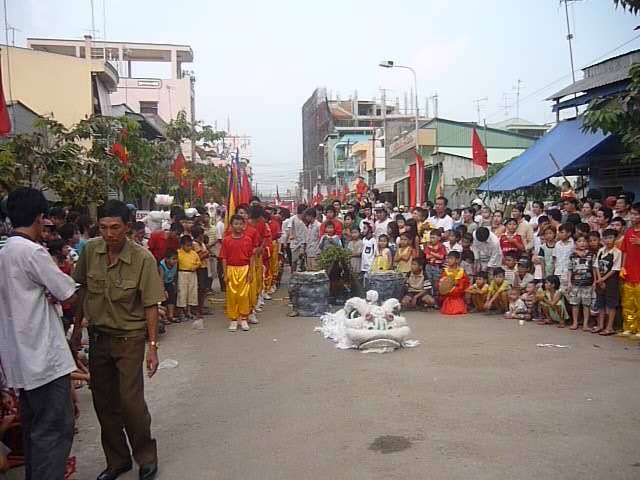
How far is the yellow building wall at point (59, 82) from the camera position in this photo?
20469 mm

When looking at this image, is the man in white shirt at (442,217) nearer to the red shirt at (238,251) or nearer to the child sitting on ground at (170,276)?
the red shirt at (238,251)

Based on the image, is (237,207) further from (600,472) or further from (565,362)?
(600,472)

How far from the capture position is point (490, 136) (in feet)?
93.2

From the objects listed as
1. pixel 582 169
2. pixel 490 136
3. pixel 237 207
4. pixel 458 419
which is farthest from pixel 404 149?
pixel 458 419

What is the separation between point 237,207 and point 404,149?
64.7 feet

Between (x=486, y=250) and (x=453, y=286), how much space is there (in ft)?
3.50

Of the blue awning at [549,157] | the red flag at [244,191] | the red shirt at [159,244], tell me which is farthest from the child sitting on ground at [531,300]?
the red flag at [244,191]

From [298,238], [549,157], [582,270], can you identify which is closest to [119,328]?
[582,270]

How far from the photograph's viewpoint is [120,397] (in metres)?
4.16

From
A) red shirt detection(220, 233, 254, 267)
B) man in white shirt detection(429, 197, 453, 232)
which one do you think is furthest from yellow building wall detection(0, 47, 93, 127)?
red shirt detection(220, 233, 254, 267)

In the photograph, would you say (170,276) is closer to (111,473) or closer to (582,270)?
(111,473)

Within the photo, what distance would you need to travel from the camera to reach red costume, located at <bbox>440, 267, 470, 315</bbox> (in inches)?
406

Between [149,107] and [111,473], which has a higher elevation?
[149,107]

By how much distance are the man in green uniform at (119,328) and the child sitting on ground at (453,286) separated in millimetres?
6880
